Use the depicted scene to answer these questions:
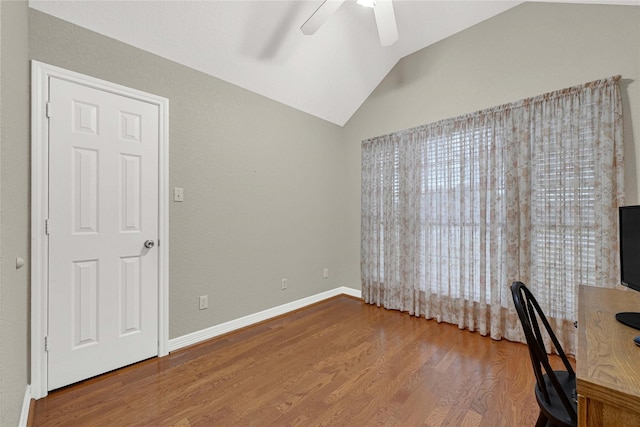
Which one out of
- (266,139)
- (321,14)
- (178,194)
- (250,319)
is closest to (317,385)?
(250,319)

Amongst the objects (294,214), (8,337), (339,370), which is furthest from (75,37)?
(339,370)

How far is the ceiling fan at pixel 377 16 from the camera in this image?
5.99 ft

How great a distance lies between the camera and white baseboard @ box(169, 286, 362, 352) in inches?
92.9

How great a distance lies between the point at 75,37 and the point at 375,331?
132 inches

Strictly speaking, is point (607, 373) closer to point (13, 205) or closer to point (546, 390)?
point (546, 390)

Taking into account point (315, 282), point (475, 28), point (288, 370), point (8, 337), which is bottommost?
point (288, 370)

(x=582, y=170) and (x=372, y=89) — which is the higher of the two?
(x=372, y=89)

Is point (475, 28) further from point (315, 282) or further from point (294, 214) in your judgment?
point (315, 282)

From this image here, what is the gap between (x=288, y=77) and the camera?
289 centimetres

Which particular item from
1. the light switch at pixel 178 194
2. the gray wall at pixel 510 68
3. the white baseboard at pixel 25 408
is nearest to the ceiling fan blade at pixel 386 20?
the gray wall at pixel 510 68

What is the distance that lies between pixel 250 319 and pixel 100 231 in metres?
1.57

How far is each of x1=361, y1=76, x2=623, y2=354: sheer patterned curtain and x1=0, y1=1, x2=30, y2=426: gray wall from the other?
3.03 metres

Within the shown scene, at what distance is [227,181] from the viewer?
2.65 meters

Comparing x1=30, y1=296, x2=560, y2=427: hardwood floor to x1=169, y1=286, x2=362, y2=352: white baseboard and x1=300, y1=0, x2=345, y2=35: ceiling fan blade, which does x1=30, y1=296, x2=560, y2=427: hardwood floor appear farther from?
x1=300, y1=0, x2=345, y2=35: ceiling fan blade
